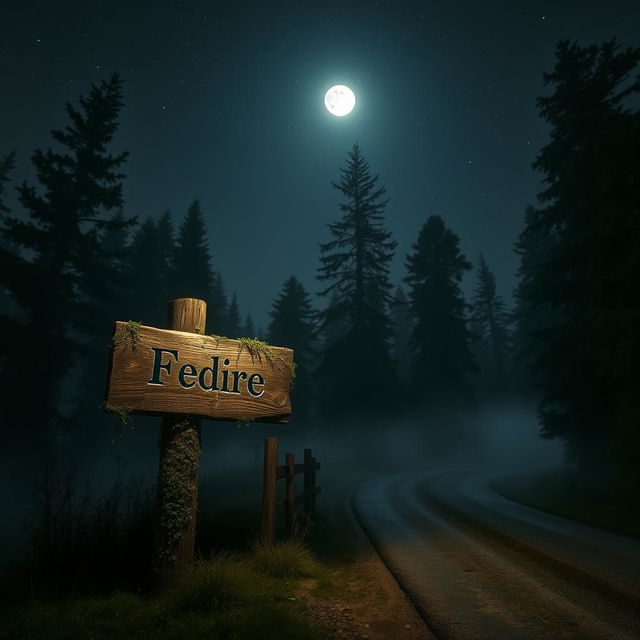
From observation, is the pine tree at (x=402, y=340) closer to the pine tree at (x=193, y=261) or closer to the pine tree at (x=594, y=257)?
the pine tree at (x=193, y=261)

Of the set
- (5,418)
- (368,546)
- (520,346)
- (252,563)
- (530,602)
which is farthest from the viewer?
(520,346)

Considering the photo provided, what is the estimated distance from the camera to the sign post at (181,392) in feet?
13.5

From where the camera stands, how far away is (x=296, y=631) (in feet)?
11.3

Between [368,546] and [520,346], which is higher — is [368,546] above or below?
below

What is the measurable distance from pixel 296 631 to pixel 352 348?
81.2 ft

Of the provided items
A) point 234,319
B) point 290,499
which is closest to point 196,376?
point 290,499

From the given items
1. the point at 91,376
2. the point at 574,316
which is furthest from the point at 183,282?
the point at 574,316

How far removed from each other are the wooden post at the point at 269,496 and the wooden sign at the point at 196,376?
1.07 m

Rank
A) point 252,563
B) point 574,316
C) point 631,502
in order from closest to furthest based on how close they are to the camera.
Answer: point 252,563
point 631,502
point 574,316

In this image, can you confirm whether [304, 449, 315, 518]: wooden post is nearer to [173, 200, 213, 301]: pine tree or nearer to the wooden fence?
the wooden fence

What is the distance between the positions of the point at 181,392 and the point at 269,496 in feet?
8.01

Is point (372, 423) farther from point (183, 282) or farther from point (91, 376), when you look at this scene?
point (91, 376)

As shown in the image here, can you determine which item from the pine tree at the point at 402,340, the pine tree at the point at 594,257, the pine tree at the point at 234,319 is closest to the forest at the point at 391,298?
the pine tree at the point at 594,257

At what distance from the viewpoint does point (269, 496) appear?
18.9ft
